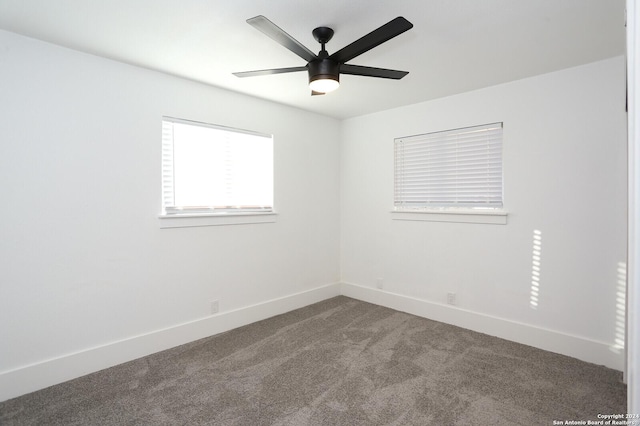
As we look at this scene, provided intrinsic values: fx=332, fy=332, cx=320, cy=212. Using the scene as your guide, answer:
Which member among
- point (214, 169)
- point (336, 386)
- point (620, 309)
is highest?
point (214, 169)

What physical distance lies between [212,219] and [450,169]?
2557mm

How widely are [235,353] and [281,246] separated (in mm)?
1372

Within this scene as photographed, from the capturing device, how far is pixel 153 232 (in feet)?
9.59

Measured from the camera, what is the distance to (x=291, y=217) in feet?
13.3

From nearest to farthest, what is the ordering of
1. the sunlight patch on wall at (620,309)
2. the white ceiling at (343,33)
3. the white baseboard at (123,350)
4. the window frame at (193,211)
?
the white ceiling at (343,33), the white baseboard at (123,350), the sunlight patch on wall at (620,309), the window frame at (193,211)

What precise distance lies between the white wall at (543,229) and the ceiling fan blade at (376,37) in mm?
1963

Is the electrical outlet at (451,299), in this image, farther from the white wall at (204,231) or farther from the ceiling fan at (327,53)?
the ceiling fan at (327,53)

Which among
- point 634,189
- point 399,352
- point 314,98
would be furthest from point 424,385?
point 314,98

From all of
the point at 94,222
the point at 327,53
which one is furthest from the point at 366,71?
the point at 94,222

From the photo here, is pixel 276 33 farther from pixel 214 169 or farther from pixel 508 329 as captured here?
pixel 508 329

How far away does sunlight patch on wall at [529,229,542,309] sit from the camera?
301 centimetres

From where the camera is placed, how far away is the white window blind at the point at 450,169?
3.30 meters

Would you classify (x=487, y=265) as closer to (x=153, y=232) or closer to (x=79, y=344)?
(x=153, y=232)

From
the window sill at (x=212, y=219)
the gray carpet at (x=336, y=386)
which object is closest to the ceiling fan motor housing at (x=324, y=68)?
the window sill at (x=212, y=219)
